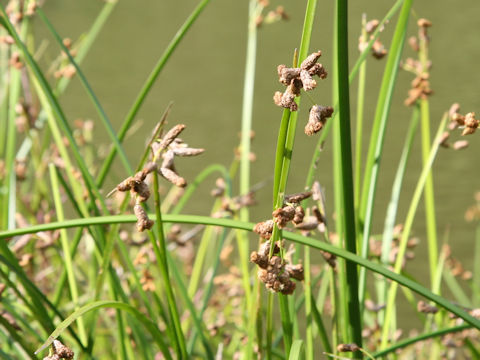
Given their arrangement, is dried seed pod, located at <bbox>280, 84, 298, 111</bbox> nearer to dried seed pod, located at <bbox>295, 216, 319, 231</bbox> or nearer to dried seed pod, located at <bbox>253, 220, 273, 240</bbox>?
dried seed pod, located at <bbox>253, 220, 273, 240</bbox>

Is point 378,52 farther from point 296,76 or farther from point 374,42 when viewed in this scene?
point 296,76

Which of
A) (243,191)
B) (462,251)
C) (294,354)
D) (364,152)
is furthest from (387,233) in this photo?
(364,152)

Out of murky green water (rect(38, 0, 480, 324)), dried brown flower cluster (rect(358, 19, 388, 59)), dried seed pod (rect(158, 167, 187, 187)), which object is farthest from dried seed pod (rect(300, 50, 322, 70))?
murky green water (rect(38, 0, 480, 324))

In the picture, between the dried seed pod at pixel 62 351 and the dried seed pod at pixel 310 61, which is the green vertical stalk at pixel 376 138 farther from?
the dried seed pod at pixel 62 351

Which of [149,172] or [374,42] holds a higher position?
[374,42]

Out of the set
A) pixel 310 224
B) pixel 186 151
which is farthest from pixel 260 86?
pixel 186 151

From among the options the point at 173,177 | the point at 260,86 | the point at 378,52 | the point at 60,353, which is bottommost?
the point at 60,353

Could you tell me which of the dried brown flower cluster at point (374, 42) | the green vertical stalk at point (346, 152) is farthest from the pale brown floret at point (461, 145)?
the green vertical stalk at point (346, 152)
